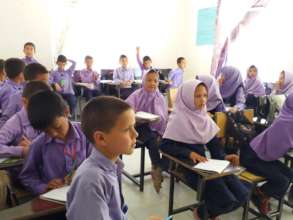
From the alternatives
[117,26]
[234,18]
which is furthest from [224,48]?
[117,26]

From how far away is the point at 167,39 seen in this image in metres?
7.93

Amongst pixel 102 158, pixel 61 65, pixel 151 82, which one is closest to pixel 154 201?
pixel 151 82

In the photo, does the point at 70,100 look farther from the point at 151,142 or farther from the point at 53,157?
the point at 53,157

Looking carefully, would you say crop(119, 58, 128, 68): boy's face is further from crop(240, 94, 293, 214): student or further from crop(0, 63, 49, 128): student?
crop(240, 94, 293, 214): student

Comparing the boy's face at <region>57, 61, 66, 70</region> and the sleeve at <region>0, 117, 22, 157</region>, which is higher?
the boy's face at <region>57, 61, 66, 70</region>

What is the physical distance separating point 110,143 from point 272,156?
5.29ft

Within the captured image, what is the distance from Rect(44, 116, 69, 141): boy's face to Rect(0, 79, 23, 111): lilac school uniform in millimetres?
1594

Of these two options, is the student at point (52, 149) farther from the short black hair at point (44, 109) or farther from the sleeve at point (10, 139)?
the sleeve at point (10, 139)

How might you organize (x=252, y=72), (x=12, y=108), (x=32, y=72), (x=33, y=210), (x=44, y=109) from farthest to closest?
(x=252, y=72)
(x=32, y=72)
(x=12, y=108)
(x=44, y=109)
(x=33, y=210)

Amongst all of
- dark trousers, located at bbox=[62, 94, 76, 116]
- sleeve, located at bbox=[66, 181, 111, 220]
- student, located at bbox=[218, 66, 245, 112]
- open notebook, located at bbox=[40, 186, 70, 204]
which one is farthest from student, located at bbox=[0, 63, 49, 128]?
dark trousers, located at bbox=[62, 94, 76, 116]

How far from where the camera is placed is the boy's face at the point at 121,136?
1.03 metres

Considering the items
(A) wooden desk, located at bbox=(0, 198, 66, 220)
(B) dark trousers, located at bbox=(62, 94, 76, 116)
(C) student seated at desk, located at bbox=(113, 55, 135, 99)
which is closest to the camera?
(A) wooden desk, located at bbox=(0, 198, 66, 220)

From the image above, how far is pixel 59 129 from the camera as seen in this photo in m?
1.47

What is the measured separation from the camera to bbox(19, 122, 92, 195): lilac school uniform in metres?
1.53
